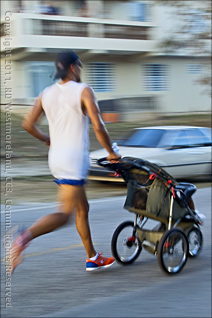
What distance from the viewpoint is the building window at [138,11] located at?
26906 millimetres

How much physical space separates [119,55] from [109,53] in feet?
4.77

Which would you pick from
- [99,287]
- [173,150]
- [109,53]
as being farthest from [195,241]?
[109,53]

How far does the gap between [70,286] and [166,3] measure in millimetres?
16612

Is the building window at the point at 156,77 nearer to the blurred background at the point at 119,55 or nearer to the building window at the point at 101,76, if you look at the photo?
the blurred background at the point at 119,55

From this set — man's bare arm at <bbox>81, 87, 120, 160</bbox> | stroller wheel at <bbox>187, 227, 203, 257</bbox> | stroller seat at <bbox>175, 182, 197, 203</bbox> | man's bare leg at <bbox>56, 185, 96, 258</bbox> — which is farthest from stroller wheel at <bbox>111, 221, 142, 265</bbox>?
man's bare arm at <bbox>81, 87, 120, 160</bbox>

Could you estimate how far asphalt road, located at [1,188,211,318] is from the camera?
4762 millimetres

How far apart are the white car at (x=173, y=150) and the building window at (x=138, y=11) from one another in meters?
15.0

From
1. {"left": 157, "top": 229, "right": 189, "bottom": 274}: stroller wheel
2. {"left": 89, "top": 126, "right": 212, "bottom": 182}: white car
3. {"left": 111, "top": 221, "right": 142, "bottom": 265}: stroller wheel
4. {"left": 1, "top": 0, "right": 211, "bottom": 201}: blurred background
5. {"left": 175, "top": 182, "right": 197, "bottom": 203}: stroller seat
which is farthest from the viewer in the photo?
{"left": 1, "top": 0, "right": 211, "bottom": 201}: blurred background

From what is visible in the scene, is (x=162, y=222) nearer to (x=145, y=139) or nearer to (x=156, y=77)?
(x=145, y=139)

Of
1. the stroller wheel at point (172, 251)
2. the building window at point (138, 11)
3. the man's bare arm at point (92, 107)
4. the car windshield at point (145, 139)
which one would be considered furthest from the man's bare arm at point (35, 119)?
the building window at point (138, 11)

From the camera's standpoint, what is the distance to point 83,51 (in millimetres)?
24062

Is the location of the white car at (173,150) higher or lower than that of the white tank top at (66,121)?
lower

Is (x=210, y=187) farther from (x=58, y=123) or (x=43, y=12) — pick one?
(x=43, y=12)

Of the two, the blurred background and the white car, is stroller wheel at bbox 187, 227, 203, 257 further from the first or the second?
the blurred background
